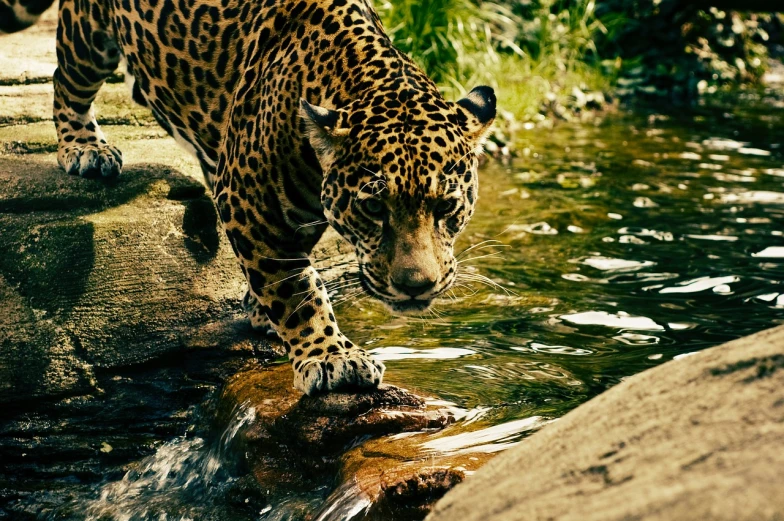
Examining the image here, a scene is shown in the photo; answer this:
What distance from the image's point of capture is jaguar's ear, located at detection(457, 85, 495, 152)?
4844 millimetres

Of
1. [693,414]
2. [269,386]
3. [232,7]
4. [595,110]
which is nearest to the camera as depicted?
[693,414]

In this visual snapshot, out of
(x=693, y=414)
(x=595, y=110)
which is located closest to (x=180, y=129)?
(x=693, y=414)

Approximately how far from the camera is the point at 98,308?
236 inches

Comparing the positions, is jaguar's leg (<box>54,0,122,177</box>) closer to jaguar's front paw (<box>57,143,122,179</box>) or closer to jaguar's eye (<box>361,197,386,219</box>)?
jaguar's front paw (<box>57,143,122,179</box>)

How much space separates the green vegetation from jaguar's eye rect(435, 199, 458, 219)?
7499 mm

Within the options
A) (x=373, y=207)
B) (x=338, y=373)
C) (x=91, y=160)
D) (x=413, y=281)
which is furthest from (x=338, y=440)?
(x=91, y=160)

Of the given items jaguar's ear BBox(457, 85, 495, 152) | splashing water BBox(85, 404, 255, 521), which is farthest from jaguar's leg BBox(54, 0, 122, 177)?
jaguar's ear BBox(457, 85, 495, 152)

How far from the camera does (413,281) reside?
4.39m

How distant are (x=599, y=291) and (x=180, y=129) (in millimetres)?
2904

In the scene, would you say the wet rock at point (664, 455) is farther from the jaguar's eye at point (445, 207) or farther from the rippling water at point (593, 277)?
the rippling water at point (593, 277)

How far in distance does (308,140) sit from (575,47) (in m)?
10.9

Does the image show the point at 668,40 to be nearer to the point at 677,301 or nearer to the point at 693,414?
the point at 677,301

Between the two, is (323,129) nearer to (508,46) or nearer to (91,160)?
(91,160)

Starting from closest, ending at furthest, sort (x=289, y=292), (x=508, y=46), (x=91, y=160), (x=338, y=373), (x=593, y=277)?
(x=338, y=373)
(x=289, y=292)
(x=91, y=160)
(x=593, y=277)
(x=508, y=46)
